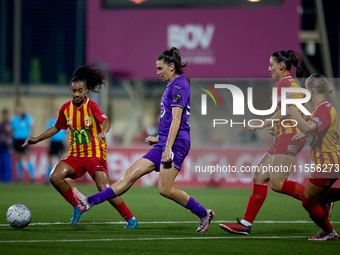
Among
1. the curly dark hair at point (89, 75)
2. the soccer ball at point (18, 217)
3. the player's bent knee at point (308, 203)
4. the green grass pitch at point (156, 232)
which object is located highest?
the curly dark hair at point (89, 75)

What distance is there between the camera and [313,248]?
524cm

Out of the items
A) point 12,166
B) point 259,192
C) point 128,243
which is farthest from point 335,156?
point 12,166

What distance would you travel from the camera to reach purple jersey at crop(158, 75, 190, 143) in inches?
226

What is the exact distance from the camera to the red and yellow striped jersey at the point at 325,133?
552cm

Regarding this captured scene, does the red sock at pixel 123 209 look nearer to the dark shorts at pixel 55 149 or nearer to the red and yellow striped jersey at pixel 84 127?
the red and yellow striped jersey at pixel 84 127

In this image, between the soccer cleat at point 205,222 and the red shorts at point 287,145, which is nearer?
the red shorts at point 287,145

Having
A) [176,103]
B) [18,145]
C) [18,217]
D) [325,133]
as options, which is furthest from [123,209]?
[18,145]

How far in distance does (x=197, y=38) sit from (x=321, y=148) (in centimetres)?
938

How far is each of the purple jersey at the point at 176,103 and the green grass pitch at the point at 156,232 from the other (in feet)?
3.84

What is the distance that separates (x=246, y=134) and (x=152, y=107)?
13.2 metres

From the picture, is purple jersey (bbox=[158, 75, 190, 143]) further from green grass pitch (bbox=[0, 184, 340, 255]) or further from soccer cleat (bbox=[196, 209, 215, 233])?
green grass pitch (bbox=[0, 184, 340, 255])

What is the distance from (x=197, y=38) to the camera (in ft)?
47.7

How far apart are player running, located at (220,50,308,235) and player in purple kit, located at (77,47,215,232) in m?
0.58

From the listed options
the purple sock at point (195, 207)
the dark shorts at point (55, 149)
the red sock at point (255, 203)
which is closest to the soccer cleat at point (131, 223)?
the purple sock at point (195, 207)
